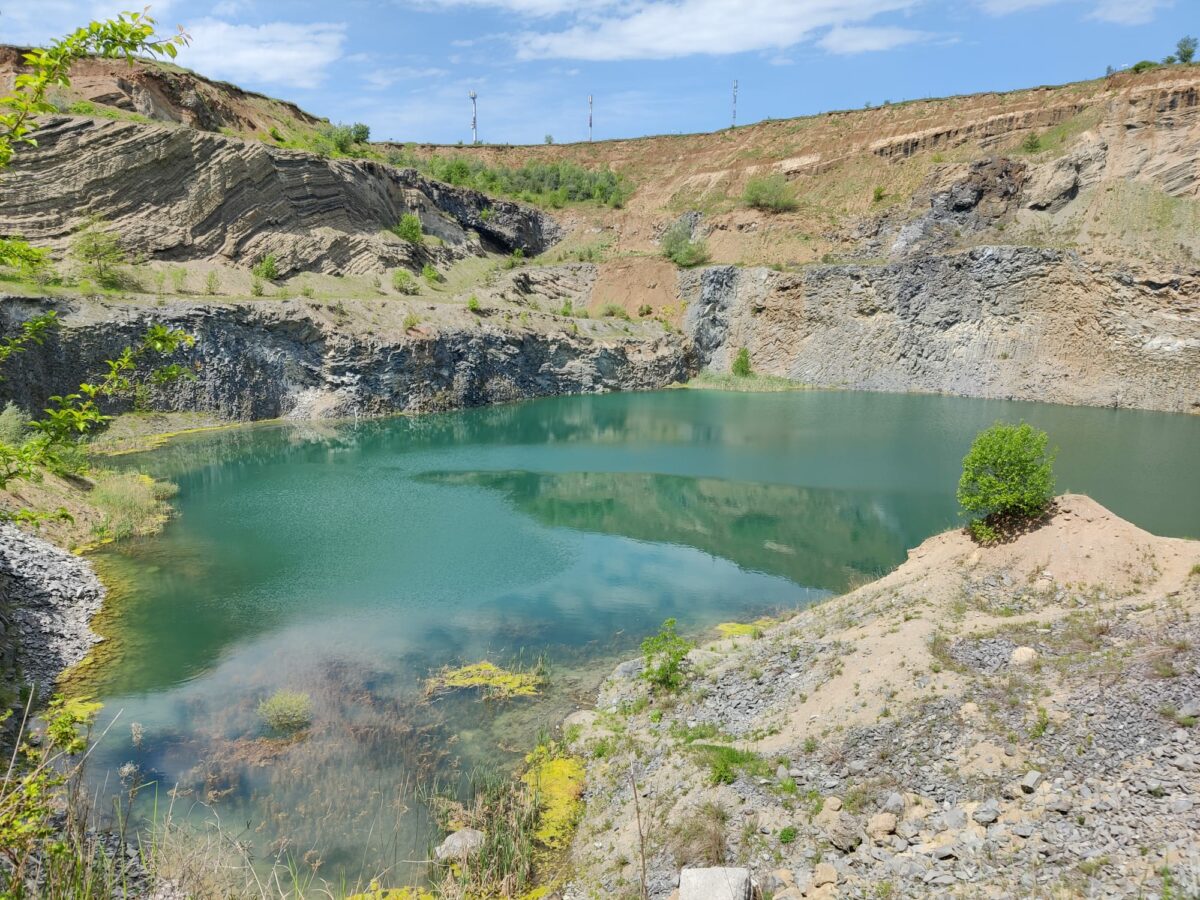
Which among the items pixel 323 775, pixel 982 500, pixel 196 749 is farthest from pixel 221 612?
pixel 982 500

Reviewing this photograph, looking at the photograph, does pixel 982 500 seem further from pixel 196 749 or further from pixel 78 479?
pixel 78 479

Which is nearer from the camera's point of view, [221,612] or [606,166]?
[221,612]

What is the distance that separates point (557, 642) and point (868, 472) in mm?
17110

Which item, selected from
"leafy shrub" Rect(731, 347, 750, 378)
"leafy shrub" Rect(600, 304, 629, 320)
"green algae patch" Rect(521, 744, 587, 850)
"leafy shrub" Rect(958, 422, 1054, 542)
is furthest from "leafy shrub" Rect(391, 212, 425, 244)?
"green algae patch" Rect(521, 744, 587, 850)

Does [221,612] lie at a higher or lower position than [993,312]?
lower

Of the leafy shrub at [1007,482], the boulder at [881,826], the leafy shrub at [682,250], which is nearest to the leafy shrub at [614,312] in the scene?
the leafy shrub at [682,250]

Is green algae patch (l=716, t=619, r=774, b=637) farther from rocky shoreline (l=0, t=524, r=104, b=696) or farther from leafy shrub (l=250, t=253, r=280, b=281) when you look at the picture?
leafy shrub (l=250, t=253, r=280, b=281)

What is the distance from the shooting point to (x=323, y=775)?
429 inches

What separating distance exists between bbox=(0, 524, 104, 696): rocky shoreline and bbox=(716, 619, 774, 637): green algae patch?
12.8 meters

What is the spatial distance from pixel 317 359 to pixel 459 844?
125 feet

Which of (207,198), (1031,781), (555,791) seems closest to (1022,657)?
(1031,781)

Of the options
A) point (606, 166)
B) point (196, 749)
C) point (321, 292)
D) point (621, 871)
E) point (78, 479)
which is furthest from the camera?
point (606, 166)

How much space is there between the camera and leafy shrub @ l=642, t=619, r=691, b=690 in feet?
42.1

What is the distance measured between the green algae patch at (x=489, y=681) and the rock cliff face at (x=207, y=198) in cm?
3442
